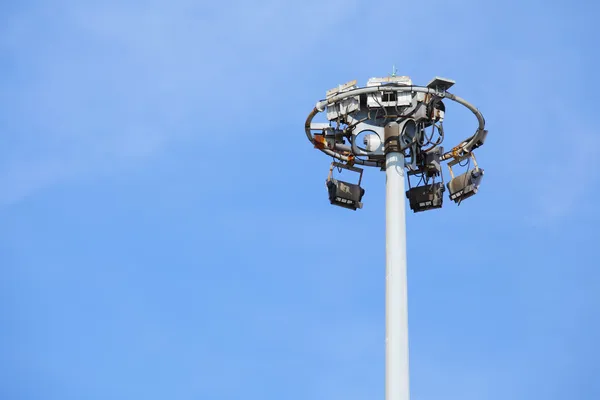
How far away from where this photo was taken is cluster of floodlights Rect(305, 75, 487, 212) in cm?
4666

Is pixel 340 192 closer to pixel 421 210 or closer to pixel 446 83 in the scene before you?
pixel 421 210

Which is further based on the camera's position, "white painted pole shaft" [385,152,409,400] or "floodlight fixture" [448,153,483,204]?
"floodlight fixture" [448,153,483,204]

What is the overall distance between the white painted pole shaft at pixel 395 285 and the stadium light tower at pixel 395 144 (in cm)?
4

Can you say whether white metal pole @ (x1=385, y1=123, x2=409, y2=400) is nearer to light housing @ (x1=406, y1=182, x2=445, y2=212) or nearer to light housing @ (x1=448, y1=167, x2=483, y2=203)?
light housing @ (x1=406, y1=182, x2=445, y2=212)

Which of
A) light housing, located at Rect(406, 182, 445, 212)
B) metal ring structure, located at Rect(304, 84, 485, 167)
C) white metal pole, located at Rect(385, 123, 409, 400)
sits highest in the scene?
metal ring structure, located at Rect(304, 84, 485, 167)

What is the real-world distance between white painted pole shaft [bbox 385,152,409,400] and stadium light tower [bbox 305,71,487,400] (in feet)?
0.12

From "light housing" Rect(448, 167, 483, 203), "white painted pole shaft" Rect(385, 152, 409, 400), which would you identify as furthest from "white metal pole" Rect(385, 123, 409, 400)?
"light housing" Rect(448, 167, 483, 203)

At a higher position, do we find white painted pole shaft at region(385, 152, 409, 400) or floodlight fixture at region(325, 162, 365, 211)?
floodlight fixture at region(325, 162, 365, 211)

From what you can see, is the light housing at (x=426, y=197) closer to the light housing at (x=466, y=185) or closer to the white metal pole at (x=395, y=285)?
the light housing at (x=466, y=185)

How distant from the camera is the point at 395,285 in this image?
1708 inches

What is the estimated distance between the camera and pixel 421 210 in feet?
160

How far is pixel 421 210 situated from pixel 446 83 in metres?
5.63

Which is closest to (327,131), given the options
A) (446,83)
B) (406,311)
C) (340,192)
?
(340,192)

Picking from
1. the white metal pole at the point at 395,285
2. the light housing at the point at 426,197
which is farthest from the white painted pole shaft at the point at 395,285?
the light housing at the point at 426,197
